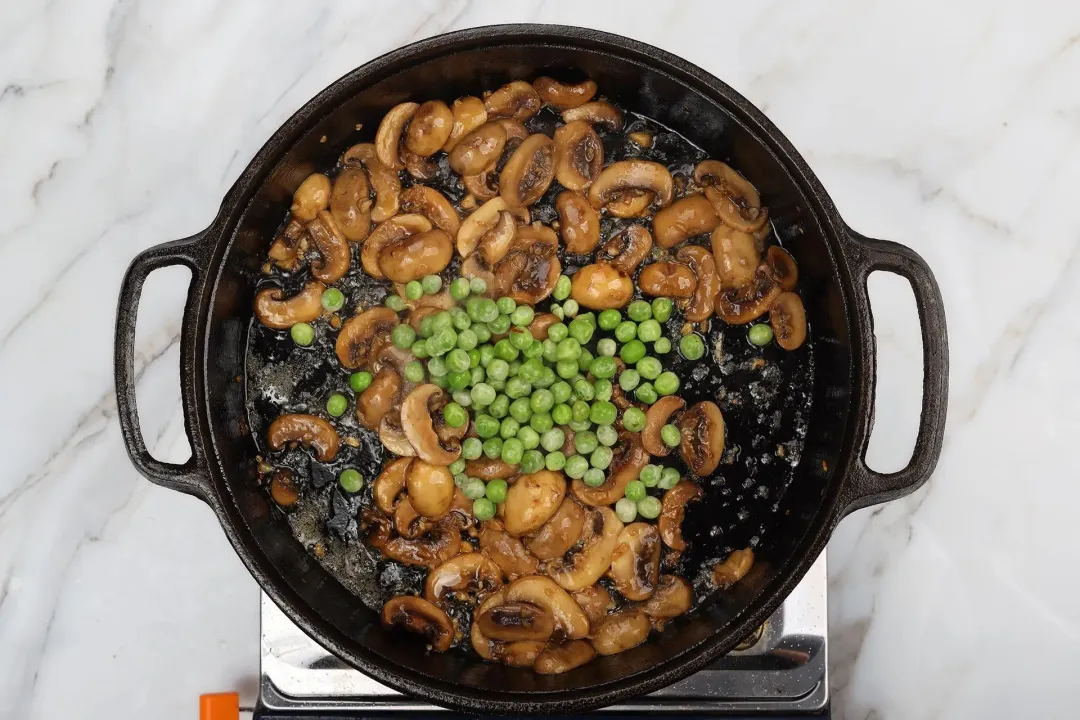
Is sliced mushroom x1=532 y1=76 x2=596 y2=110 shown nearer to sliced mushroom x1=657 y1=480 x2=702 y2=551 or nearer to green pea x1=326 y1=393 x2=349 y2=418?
green pea x1=326 y1=393 x2=349 y2=418

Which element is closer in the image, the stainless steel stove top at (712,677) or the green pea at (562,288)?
the stainless steel stove top at (712,677)

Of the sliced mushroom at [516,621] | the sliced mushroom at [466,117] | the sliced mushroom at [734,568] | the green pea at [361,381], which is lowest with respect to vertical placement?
the sliced mushroom at [516,621]

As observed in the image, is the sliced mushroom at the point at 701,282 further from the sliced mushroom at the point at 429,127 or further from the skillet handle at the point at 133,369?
the skillet handle at the point at 133,369

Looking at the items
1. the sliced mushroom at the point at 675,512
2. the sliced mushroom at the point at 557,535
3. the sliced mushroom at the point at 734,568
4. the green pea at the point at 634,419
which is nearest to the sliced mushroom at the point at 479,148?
the green pea at the point at 634,419

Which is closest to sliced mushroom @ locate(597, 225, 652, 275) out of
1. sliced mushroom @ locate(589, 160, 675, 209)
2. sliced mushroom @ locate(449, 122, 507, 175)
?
sliced mushroom @ locate(589, 160, 675, 209)

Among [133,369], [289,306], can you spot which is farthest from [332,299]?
[133,369]

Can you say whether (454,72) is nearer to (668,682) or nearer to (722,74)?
(722,74)

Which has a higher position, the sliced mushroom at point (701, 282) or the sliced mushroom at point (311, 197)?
the sliced mushroom at point (311, 197)

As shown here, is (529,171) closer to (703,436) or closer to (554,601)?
(703,436)
